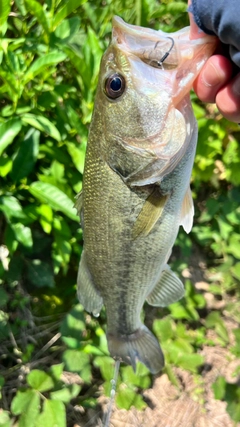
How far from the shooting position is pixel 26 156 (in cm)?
180

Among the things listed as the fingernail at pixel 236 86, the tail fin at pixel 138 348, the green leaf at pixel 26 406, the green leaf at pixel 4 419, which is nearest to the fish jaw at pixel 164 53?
the fingernail at pixel 236 86

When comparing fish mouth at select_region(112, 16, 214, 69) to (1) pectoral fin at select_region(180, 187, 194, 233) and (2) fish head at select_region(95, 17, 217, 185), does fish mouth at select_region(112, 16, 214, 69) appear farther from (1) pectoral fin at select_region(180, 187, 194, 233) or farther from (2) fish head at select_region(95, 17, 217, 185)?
(1) pectoral fin at select_region(180, 187, 194, 233)

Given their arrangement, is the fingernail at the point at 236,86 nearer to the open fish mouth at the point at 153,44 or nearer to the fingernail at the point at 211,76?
the fingernail at the point at 211,76

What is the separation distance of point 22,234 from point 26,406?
84cm

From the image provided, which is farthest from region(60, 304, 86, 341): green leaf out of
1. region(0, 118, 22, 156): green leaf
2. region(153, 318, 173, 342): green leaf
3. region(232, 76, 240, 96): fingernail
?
region(232, 76, 240, 96): fingernail

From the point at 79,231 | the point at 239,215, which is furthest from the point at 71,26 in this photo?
the point at 239,215

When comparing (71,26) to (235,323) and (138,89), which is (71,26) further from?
(235,323)

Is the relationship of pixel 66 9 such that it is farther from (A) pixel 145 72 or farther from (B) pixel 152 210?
(B) pixel 152 210

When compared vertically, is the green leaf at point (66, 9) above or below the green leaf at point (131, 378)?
above

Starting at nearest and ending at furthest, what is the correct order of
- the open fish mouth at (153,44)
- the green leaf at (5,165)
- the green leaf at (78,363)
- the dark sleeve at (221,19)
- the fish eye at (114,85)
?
the dark sleeve at (221,19)
the open fish mouth at (153,44)
the fish eye at (114,85)
the green leaf at (5,165)
the green leaf at (78,363)

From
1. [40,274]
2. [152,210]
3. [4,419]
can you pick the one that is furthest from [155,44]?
[4,419]

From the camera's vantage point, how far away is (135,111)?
1180mm

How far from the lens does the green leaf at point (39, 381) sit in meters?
1.94

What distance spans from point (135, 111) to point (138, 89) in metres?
0.06
